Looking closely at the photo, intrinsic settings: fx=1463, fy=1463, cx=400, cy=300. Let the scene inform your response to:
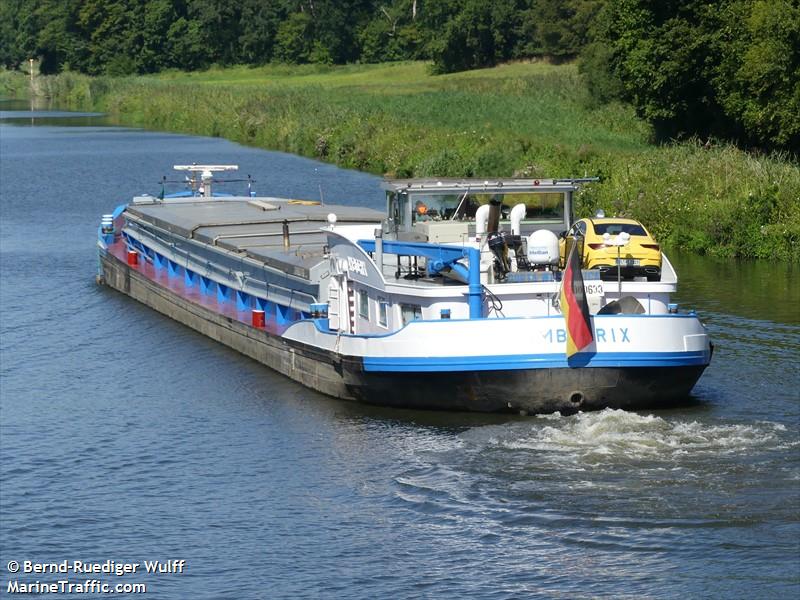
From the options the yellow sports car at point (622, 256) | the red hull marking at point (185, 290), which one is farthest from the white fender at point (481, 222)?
the red hull marking at point (185, 290)

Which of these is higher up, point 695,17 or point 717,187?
point 695,17

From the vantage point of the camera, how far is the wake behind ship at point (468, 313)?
918 inches

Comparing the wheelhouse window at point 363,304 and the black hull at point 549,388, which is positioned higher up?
the wheelhouse window at point 363,304

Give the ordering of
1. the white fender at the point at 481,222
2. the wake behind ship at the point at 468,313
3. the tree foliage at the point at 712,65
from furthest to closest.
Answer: the tree foliage at the point at 712,65 < the white fender at the point at 481,222 < the wake behind ship at the point at 468,313

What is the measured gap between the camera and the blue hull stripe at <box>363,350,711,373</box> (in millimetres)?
23219

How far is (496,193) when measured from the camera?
26469 mm

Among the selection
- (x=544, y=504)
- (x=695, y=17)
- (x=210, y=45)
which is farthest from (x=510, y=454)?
(x=210, y=45)

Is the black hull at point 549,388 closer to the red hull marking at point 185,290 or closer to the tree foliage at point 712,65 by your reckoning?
the red hull marking at point 185,290

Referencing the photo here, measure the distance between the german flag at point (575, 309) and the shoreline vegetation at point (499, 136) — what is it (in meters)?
17.2

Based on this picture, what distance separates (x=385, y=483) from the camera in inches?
845

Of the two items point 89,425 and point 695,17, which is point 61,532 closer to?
point 89,425

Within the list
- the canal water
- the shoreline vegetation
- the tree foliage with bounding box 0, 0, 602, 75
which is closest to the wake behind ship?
the canal water

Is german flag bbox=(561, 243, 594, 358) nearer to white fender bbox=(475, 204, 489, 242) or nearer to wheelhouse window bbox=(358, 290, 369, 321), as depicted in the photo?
white fender bbox=(475, 204, 489, 242)

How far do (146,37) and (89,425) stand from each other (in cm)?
12963
